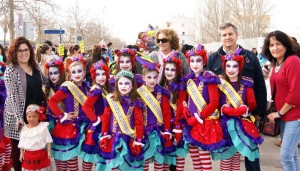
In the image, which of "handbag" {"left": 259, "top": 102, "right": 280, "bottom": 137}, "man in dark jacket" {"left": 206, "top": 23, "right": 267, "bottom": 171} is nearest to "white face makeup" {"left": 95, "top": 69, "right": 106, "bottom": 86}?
"man in dark jacket" {"left": 206, "top": 23, "right": 267, "bottom": 171}

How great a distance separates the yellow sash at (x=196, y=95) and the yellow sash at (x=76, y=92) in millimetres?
1445

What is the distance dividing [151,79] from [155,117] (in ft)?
1.58

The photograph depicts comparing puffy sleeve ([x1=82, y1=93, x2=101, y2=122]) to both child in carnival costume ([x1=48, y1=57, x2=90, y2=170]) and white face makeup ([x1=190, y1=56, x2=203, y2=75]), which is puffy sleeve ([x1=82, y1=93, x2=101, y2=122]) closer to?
child in carnival costume ([x1=48, y1=57, x2=90, y2=170])

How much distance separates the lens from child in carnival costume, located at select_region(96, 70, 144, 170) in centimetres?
408

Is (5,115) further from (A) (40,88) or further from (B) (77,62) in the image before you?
(B) (77,62)

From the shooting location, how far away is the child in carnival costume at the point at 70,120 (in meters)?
4.50

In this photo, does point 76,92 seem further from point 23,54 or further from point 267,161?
point 267,161

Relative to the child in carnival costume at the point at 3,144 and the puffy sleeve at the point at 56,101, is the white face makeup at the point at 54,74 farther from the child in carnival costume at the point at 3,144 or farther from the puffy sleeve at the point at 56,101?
the child in carnival costume at the point at 3,144

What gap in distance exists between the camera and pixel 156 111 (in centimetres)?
430

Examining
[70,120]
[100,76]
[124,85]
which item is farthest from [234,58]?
[70,120]

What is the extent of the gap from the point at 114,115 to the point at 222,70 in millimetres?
1481

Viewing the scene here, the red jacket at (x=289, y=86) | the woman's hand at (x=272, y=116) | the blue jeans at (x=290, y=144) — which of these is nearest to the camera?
the red jacket at (x=289, y=86)

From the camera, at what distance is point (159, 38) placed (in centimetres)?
500

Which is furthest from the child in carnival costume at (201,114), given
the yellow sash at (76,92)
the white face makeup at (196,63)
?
the yellow sash at (76,92)
